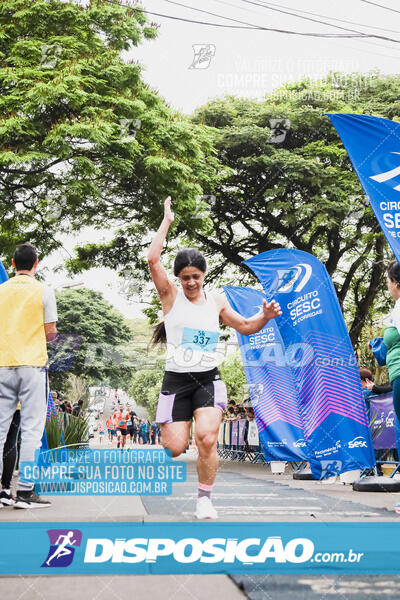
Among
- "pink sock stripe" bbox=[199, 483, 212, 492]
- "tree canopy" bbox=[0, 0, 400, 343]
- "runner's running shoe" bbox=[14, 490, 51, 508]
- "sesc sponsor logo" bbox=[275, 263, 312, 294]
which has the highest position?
"tree canopy" bbox=[0, 0, 400, 343]

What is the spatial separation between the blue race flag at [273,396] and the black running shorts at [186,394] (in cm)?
603

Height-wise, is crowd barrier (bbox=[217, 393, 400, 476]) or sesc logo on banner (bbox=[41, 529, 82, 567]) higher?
sesc logo on banner (bbox=[41, 529, 82, 567])

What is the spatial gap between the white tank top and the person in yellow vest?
99 centimetres

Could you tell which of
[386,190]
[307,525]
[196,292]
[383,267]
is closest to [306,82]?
[383,267]

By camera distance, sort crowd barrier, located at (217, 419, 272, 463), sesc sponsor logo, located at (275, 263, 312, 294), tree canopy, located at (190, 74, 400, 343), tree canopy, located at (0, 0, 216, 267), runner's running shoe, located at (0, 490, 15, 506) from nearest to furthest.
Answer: runner's running shoe, located at (0, 490, 15, 506) < sesc sponsor logo, located at (275, 263, 312, 294) < tree canopy, located at (0, 0, 216, 267) < crowd barrier, located at (217, 419, 272, 463) < tree canopy, located at (190, 74, 400, 343)

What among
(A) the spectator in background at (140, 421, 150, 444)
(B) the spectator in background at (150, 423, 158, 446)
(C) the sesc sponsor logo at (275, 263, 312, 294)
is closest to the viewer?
(C) the sesc sponsor logo at (275, 263, 312, 294)

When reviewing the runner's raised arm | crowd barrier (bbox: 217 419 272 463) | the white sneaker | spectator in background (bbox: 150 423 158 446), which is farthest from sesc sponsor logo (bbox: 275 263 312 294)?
spectator in background (bbox: 150 423 158 446)

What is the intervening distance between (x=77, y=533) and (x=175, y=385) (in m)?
1.69

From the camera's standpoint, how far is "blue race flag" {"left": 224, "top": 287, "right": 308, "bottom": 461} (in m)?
10.1

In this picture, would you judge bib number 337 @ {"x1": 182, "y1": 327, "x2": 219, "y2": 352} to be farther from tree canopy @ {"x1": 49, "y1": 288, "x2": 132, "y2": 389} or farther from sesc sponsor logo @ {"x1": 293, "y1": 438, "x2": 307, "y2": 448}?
tree canopy @ {"x1": 49, "y1": 288, "x2": 132, "y2": 389}

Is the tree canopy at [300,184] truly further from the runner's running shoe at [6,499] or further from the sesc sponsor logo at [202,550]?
the sesc sponsor logo at [202,550]

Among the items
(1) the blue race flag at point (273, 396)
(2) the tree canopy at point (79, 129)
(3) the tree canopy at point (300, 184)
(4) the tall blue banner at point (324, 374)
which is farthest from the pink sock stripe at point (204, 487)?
(3) the tree canopy at point (300, 184)

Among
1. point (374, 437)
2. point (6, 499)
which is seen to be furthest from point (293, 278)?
point (6, 499)

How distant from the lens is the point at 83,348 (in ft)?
105
